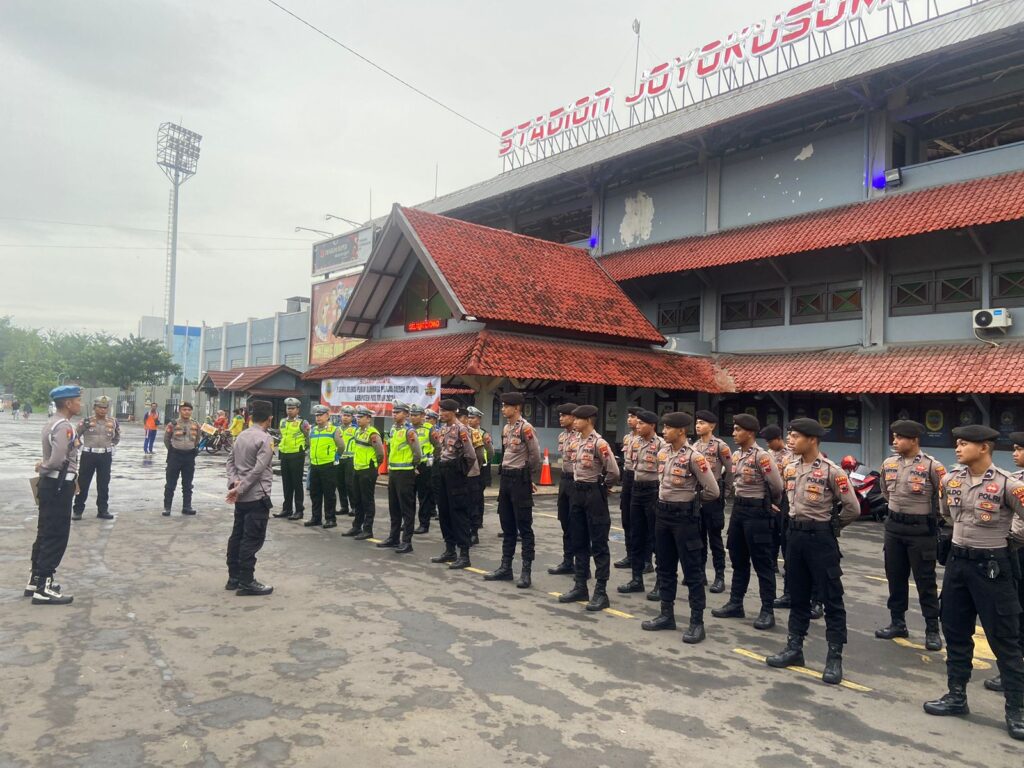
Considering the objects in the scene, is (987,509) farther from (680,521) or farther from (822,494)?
(680,521)

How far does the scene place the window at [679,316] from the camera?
20.4m

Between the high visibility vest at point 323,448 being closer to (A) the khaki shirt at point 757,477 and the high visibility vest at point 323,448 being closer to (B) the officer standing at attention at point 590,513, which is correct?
(B) the officer standing at attention at point 590,513

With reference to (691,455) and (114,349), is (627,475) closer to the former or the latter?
(691,455)

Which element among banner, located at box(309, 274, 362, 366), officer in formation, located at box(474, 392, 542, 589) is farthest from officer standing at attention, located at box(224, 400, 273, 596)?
banner, located at box(309, 274, 362, 366)

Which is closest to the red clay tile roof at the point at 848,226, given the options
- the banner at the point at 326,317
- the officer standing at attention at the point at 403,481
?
the officer standing at attention at the point at 403,481

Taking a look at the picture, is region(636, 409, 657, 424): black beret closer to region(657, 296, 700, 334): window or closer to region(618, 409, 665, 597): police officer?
region(618, 409, 665, 597): police officer

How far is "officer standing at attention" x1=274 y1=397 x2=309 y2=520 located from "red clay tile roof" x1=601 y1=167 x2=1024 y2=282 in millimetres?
11571

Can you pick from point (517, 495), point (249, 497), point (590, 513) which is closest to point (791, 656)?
point (590, 513)

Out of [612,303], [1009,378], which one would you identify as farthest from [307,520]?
[1009,378]

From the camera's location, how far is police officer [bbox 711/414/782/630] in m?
6.50

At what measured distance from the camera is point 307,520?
37.8 feet

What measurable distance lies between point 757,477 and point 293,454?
307 inches

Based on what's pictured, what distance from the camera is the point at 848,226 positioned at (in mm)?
15867

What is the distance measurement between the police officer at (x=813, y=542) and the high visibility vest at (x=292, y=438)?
26.9ft
